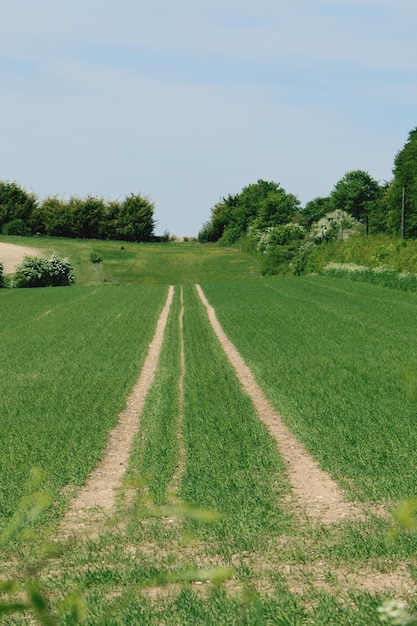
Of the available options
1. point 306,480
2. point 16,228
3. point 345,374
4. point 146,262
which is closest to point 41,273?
point 146,262

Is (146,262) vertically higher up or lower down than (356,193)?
lower down

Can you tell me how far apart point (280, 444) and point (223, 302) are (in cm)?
2990

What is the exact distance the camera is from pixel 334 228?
4392 inches

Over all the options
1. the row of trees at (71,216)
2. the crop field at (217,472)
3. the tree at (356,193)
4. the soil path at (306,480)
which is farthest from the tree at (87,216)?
the soil path at (306,480)

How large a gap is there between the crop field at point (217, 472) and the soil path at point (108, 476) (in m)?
0.11

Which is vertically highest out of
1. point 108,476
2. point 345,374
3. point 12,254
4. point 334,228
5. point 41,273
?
point 334,228

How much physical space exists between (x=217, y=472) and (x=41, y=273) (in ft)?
210

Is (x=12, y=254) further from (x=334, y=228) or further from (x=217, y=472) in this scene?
(x=217, y=472)

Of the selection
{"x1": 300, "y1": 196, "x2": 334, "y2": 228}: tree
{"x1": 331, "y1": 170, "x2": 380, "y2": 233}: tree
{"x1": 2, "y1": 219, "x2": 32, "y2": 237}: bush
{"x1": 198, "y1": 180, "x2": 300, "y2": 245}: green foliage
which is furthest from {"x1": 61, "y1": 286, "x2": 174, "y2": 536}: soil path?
{"x1": 331, "y1": 170, "x2": 380, "y2": 233}: tree

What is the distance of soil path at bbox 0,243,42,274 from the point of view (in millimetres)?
80375

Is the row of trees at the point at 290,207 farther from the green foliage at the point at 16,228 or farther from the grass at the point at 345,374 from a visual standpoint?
the grass at the point at 345,374

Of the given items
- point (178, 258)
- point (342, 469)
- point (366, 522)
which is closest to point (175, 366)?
point (342, 469)

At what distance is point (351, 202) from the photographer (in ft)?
474

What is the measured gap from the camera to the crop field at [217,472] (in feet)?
19.3
